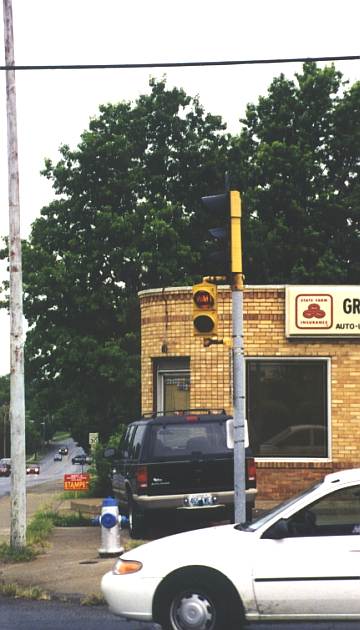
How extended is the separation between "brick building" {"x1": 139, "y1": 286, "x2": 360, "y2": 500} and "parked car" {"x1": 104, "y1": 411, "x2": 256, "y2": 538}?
5.30 metres

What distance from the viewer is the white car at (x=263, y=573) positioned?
8.26 meters

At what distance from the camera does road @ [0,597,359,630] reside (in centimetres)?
938

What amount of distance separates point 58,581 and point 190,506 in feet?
12.1

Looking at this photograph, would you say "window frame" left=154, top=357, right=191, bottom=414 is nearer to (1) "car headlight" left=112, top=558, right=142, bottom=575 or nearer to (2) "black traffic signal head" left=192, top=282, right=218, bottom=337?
(2) "black traffic signal head" left=192, top=282, right=218, bottom=337

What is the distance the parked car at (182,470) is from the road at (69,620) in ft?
15.3

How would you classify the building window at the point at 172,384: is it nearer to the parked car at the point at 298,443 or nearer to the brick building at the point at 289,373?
the brick building at the point at 289,373

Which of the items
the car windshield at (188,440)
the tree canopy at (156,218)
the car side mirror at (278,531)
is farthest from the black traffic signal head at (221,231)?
the tree canopy at (156,218)

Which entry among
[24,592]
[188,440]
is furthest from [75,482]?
[24,592]

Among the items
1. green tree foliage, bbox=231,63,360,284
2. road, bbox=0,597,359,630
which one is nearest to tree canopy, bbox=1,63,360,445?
green tree foliage, bbox=231,63,360,284

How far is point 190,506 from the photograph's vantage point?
15641 mm

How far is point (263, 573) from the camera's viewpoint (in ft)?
27.2

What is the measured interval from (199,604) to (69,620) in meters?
2.04

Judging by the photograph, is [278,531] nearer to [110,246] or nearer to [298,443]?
[298,443]

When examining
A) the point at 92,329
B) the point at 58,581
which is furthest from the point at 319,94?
the point at 58,581
